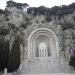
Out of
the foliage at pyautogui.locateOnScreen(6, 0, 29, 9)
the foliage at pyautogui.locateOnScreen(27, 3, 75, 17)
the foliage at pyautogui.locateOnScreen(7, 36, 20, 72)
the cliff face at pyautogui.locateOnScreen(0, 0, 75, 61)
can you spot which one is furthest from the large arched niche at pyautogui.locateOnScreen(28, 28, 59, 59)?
the foliage at pyautogui.locateOnScreen(6, 0, 29, 9)

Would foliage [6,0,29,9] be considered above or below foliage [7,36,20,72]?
above

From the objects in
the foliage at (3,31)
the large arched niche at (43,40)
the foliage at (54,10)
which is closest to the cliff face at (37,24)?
the foliage at (3,31)

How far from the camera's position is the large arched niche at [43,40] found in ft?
91.5

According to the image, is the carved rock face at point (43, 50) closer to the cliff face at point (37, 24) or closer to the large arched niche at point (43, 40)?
the large arched niche at point (43, 40)

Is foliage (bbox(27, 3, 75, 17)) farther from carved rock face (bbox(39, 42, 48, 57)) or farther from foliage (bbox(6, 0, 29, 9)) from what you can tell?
carved rock face (bbox(39, 42, 48, 57))

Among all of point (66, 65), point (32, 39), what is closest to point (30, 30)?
point (32, 39)

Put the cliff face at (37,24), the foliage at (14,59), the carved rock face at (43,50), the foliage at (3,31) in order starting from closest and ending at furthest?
A: the foliage at (14,59), the carved rock face at (43,50), the cliff face at (37,24), the foliage at (3,31)

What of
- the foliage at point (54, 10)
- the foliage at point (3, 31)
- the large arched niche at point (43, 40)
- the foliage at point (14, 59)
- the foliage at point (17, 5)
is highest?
the foliage at point (17, 5)

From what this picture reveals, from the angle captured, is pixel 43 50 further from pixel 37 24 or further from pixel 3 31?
pixel 3 31

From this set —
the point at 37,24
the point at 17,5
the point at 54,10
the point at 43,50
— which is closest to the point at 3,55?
the point at 43,50

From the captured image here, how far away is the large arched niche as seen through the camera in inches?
1097

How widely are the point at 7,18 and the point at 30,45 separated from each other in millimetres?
10003

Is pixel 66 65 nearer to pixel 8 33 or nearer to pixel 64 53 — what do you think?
pixel 64 53

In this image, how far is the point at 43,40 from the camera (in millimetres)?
30328
